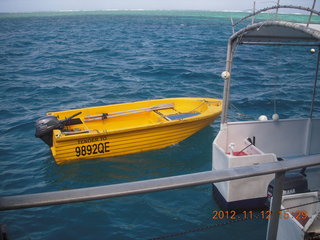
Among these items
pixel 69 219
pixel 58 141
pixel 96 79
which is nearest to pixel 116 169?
pixel 58 141

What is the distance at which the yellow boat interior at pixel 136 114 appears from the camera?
28.6 ft

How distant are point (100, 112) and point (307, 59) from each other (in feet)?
58.5

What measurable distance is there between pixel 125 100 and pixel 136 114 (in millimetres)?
4497

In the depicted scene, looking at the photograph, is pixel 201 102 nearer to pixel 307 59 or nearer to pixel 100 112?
pixel 100 112

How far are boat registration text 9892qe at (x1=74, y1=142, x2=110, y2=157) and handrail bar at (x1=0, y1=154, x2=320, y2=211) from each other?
6.60 metres

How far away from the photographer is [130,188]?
4.91 ft

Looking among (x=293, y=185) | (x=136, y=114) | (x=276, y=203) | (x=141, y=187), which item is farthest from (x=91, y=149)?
(x=141, y=187)

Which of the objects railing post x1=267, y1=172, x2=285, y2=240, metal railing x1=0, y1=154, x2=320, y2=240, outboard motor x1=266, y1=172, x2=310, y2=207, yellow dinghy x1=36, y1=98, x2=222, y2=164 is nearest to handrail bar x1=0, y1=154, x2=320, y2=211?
metal railing x1=0, y1=154, x2=320, y2=240

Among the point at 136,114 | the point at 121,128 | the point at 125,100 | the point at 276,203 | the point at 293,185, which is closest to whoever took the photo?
the point at 276,203

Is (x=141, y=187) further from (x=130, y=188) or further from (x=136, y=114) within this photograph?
(x=136, y=114)

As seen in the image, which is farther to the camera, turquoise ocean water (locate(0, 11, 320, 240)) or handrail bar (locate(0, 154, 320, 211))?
turquoise ocean water (locate(0, 11, 320, 240))

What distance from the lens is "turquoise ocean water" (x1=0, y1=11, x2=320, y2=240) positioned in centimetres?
589

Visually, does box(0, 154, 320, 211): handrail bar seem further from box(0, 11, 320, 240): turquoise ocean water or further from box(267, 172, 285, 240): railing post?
box(0, 11, 320, 240): turquoise ocean water

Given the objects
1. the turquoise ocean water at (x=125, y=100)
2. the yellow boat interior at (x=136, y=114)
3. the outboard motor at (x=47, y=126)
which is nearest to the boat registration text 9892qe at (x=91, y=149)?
the turquoise ocean water at (x=125, y=100)
